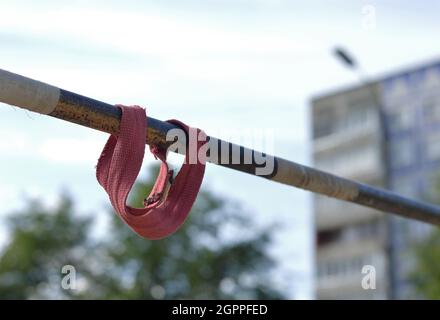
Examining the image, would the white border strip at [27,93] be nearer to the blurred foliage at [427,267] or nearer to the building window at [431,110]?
the blurred foliage at [427,267]

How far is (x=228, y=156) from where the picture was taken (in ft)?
14.4

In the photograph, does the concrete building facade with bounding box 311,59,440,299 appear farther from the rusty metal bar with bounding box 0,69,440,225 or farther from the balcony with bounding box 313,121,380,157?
the rusty metal bar with bounding box 0,69,440,225

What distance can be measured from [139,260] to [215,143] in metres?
27.1

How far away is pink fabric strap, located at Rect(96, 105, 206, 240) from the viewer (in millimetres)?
3896

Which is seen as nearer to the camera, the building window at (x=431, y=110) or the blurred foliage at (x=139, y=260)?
the blurred foliage at (x=139, y=260)

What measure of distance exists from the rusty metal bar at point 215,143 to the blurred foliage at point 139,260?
75.9 feet

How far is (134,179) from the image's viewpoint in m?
3.96

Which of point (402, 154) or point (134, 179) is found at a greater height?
point (402, 154)

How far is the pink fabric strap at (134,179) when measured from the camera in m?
3.90

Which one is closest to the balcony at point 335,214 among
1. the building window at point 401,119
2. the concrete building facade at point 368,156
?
the concrete building facade at point 368,156

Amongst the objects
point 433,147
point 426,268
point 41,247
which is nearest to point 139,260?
point 41,247

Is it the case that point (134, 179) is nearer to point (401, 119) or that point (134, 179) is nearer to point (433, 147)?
point (433, 147)

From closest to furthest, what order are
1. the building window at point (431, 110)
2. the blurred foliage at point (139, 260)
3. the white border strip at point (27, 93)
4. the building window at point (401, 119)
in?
the white border strip at point (27, 93) < the blurred foliage at point (139, 260) < the building window at point (431, 110) < the building window at point (401, 119)
